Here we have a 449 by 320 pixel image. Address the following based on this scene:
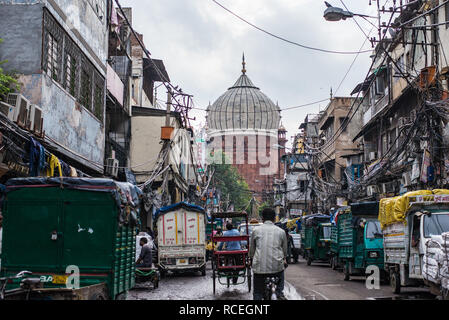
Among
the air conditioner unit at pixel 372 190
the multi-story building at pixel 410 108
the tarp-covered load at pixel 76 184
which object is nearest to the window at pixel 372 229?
the multi-story building at pixel 410 108

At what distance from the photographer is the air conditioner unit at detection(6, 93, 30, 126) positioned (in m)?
13.5

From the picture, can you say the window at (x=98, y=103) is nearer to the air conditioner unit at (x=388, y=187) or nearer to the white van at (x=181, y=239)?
the white van at (x=181, y=239)

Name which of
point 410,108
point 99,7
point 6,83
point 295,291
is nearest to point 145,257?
point 295,291

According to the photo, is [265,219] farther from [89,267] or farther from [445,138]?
[445,138]

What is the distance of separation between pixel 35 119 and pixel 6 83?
1.43 metres

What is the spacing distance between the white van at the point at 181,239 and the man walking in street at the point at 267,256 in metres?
11.8

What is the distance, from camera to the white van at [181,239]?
2022 cm

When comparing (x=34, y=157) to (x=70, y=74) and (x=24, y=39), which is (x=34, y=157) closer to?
(x=24, y=39)

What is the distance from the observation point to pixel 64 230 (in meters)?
9.73

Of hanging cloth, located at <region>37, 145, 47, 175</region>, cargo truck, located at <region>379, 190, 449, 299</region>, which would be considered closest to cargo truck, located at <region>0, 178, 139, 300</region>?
hanging cloth, located at <region>37, 145, 47, 175</region>

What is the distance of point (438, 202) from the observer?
13602 mm

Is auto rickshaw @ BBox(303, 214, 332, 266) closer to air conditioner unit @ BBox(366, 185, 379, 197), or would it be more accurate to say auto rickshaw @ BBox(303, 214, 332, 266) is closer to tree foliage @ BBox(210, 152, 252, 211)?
air conditioner unit @ BBox(366, 185, 379, 197)

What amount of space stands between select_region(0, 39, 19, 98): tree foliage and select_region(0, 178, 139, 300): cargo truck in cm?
550
